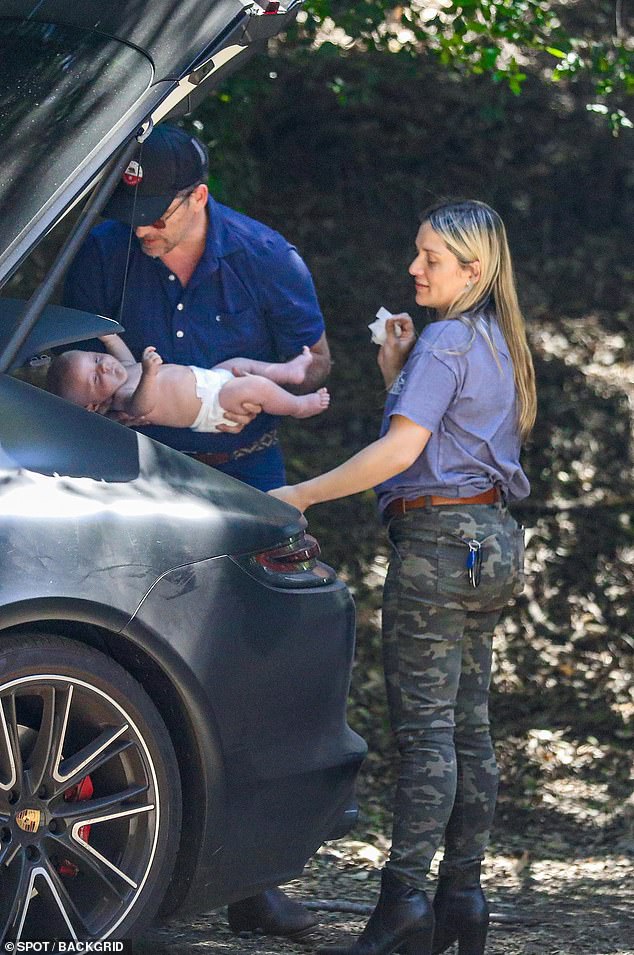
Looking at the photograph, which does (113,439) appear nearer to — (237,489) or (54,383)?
(237,489)

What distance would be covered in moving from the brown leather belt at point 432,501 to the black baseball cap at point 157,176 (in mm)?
1070

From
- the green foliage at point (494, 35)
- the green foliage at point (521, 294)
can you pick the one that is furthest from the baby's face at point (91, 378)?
the green foliage at point (494, 35)

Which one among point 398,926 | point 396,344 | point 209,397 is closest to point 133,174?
point 209,397

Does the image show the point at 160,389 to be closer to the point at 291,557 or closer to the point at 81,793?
the point at 291,557

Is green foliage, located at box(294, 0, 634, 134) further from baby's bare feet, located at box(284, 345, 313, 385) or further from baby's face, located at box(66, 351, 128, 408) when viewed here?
baby's face, located at box(66, 351, 128, 408)

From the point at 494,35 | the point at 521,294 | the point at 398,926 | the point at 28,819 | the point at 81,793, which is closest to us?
the point at 28,819

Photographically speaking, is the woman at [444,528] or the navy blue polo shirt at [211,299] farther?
the navy blue polo shirt at [211,299]

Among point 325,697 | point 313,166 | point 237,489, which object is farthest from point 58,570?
point 313,166

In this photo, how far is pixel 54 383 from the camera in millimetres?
3861

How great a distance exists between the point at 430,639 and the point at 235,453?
85 cm

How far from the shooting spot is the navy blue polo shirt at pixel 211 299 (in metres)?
4.17

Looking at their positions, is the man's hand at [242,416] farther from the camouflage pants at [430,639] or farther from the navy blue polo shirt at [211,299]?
the camouflage pants at [430,639]

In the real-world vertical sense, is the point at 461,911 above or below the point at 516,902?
above

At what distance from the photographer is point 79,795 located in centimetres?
335
